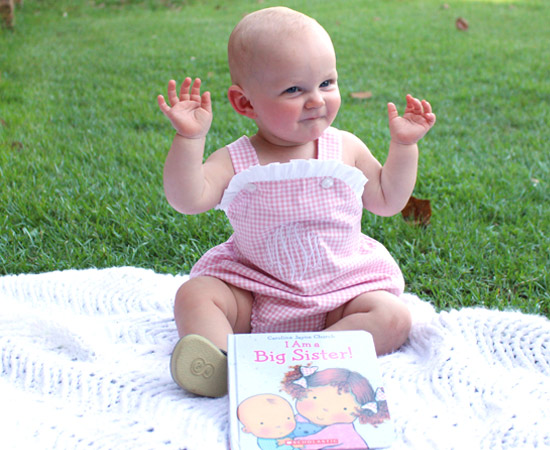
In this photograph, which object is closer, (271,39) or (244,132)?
(271,39)

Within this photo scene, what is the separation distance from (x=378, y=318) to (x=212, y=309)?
42cm

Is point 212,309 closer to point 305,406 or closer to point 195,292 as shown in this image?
point 195,292

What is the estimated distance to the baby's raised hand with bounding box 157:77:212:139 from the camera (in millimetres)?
1529

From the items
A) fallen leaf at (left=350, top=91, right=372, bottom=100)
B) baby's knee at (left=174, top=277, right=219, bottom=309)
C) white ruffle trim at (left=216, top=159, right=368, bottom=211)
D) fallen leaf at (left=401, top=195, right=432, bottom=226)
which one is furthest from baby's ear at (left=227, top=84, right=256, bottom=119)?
fallen leaf at (left=350, top=91, right=372, bottom=100)

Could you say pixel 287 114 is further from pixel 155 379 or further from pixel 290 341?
pixel 155 379

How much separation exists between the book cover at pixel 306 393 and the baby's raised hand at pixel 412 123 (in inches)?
19.8

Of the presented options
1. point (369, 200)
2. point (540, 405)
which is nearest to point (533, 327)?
point (540, 405)

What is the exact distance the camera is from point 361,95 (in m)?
4.09

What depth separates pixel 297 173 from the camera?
5.40 feet

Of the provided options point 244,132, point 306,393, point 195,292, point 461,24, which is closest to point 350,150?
point 195,292

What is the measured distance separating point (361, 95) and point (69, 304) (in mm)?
2665

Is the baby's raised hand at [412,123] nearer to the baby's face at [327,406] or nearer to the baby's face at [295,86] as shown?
the baby's face at [295,86]

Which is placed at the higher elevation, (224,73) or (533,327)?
(533,327)

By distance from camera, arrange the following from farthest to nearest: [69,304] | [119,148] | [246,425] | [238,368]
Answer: [119,148] < [69,304] < [238,368] < [246,425]
